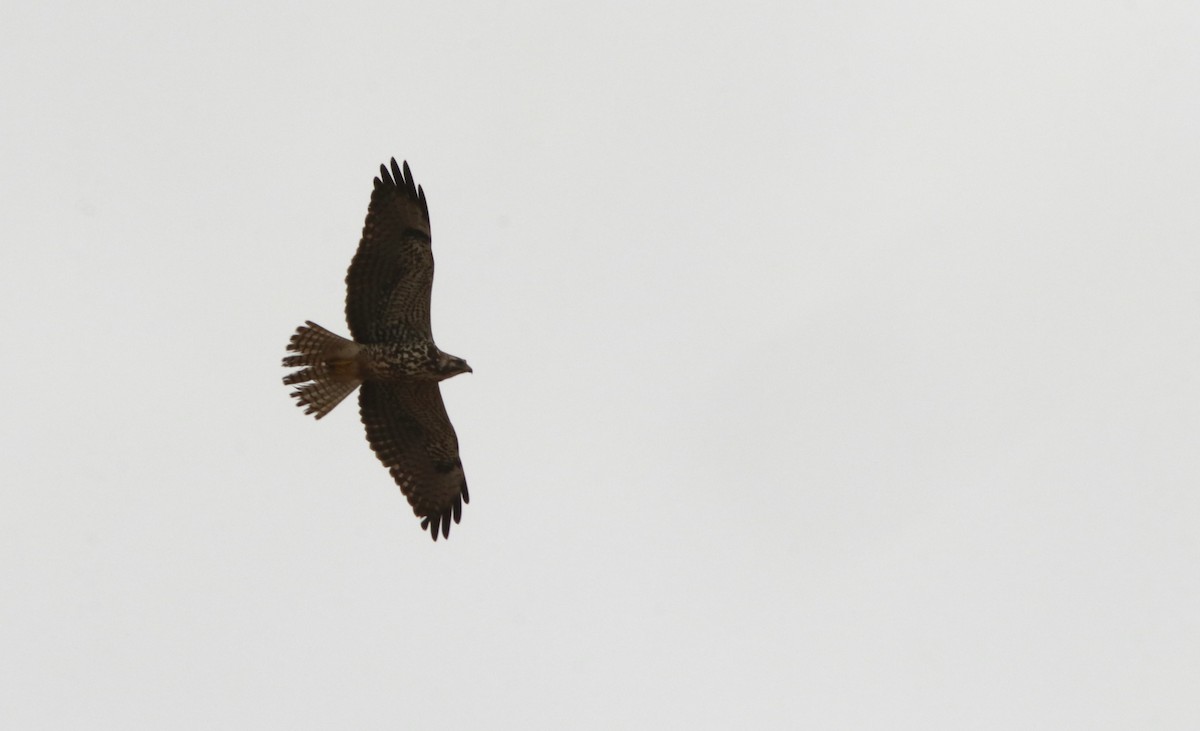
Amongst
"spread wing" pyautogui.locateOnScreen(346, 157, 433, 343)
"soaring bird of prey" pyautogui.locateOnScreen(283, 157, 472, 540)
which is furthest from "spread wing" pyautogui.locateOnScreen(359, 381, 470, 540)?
"spread wing" pyautogui.locateOnScreen(346, 157, 433, 343)

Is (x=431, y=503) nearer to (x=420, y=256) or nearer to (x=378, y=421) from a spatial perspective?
(x=378, y=421)

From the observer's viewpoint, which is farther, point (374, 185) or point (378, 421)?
point (378, 421)

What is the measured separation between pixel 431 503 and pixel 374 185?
159 inches

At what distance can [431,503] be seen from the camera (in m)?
21.0

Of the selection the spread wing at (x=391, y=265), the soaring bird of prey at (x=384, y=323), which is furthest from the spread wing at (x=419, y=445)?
the spread wing at (x=391, y=265)

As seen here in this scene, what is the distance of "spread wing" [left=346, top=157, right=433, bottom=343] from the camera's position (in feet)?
62.7

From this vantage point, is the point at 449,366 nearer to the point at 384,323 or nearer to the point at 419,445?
the point at 384,323

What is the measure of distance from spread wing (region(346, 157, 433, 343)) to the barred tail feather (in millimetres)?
243

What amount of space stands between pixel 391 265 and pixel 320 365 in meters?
1.37

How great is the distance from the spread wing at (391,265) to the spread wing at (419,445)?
0.87 metres

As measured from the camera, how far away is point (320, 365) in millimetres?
19344

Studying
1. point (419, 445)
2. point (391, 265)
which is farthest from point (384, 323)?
point (419, 445)

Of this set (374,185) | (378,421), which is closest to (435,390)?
(378,421)

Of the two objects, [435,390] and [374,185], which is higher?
[374,185]
